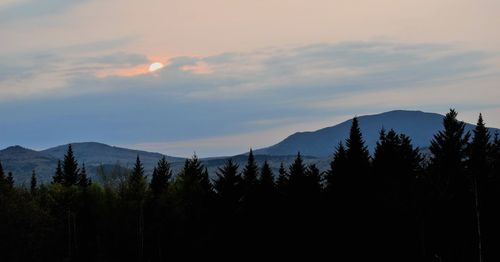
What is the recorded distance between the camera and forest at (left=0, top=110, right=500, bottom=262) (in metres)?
68.5

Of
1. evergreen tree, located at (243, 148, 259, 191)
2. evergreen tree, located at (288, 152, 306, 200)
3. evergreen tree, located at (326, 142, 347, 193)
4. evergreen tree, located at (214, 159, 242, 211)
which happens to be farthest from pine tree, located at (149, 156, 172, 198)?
evergreen tree, located at (326, 142, 347, 193)

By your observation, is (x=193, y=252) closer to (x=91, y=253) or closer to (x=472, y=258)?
(x=91, y=253)

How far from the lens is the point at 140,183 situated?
98188 mm

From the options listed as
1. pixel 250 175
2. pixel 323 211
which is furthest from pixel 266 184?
pixel 323 211

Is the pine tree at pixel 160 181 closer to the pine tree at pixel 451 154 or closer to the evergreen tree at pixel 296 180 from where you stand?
the evergreen tree at pixel 296 180

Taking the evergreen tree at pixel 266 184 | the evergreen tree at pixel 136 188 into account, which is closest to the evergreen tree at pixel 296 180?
the evergreen tree at pixel 266 184

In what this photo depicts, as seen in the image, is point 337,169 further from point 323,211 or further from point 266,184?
point 266,184

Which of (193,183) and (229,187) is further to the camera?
(193,183)

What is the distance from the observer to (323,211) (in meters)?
72.6

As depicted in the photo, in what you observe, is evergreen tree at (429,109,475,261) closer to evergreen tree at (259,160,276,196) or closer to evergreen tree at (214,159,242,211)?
evergreen tree at (259,160,276,196)

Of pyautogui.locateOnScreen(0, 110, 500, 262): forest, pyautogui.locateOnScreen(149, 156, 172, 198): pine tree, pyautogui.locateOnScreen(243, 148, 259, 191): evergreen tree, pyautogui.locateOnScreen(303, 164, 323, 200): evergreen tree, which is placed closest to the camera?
pyautogui.locateOnScreen(0, 110, 500, 262): forest

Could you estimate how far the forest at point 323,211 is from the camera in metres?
68.5

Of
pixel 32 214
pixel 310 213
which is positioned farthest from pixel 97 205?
pixel 310 213

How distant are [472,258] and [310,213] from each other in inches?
652
